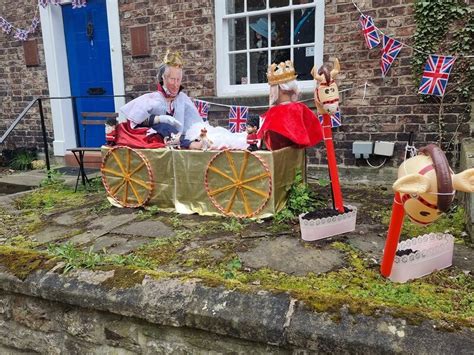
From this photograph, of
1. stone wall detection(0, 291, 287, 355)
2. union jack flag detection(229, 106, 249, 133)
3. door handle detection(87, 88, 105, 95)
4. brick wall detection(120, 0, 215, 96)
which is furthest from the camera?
door handle detection(87, 88, 105, 95)

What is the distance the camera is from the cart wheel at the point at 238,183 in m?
3.28

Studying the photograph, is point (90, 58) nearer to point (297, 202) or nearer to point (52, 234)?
point (52, 234)

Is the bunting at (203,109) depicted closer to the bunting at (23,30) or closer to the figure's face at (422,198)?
the bunting at (23,30)

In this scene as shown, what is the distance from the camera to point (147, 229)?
335 centimetres

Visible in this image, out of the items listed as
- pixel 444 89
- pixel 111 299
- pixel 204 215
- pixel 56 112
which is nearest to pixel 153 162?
pixel 204 215

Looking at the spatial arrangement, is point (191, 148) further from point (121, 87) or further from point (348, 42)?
point (121, 87)

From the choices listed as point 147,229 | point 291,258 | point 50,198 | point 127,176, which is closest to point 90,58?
point 50,198

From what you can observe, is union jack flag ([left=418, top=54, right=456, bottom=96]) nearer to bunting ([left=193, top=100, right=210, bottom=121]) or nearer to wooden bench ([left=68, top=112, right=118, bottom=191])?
bunting ([left=193, top=100, right=210, bottom=121])

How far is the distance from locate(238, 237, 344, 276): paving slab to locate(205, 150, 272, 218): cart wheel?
1.86 ft

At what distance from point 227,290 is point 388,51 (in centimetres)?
360

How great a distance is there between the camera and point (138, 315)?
6.47 feet

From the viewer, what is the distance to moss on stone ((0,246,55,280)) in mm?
Result: 2344

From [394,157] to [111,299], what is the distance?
365 cm

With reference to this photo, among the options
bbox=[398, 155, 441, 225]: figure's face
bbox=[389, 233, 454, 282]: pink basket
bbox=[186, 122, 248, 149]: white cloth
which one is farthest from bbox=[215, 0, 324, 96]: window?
bbox=[398, 155, 441, 225]: figure's face
